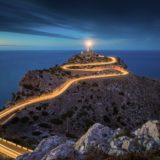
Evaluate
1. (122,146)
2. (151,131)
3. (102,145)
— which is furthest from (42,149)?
(151,131)

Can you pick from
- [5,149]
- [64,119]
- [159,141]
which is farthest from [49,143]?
[64,119]

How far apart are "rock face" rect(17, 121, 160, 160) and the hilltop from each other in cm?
2404

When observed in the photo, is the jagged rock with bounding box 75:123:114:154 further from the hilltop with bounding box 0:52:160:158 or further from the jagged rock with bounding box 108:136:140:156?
the hilltop with bounding box 0:52:160:158

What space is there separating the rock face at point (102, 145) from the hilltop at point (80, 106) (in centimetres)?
2404

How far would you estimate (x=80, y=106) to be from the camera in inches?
2997

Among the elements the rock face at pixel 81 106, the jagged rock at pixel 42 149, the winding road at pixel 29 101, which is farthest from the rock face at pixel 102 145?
the rock face at pixel 81 106

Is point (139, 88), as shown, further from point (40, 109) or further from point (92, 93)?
point (40, 109)

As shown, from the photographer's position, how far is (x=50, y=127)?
63750 millimetres

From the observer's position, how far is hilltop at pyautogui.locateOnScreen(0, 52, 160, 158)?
6338 centimetres

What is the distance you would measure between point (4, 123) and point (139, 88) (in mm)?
44533

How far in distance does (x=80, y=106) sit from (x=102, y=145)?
1938 inches

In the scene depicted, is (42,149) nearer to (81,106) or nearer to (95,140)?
(95,140)

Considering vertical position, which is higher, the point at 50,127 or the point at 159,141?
the point at 159,141

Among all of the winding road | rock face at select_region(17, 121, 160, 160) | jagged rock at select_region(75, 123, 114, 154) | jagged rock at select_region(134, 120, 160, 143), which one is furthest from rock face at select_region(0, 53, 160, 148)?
jagged rock at select_region(134, 120, 160, 143)
